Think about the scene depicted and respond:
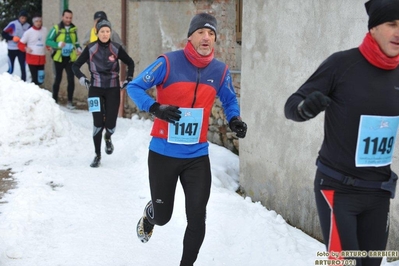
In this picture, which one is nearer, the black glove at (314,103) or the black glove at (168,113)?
the black glove at (314,103)

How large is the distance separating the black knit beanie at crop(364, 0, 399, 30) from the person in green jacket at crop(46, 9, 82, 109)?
10566 millimetres

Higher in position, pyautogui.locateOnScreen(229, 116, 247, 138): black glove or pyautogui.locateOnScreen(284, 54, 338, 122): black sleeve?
pyautogui.locateOnScreen(284, 54, 338, 122): black sleeve

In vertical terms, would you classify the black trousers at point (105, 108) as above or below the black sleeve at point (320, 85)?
below

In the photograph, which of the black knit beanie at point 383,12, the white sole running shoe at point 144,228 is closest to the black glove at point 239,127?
the white sole running shoe at point 144,228

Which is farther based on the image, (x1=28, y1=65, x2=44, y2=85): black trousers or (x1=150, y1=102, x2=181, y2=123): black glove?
(x1=28, y1=65, x2=44, y2=85): black trousers

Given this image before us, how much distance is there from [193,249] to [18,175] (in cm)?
416

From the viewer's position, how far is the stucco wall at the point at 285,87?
582 centimetres

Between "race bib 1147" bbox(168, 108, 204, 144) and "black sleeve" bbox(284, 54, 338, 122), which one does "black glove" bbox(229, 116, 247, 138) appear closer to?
"race bib 1147" bbox(168, 108, 204, 144)

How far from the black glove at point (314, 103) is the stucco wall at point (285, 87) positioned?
7.08ft

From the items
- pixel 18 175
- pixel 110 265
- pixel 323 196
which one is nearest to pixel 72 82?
pixel 18 175

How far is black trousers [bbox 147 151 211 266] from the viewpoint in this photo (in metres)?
4.70

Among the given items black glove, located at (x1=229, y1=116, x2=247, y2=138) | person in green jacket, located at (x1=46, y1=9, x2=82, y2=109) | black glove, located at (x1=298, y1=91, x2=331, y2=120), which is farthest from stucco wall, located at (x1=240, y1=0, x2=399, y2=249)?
person in green jacket, located at (x1=46, y1=9, x2=82, y2=109)

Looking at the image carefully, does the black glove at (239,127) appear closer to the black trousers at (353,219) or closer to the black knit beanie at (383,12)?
the black trousers at (353,219)

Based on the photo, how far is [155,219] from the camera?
5.10 metres
